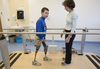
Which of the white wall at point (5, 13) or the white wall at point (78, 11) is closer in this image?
the white wall at point (78, 11)

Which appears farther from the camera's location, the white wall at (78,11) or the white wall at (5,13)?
the white wall at (5,13)

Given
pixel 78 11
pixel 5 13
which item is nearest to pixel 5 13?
pixel 5 13

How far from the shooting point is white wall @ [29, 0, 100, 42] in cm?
343

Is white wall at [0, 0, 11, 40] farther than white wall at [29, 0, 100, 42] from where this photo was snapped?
Yes

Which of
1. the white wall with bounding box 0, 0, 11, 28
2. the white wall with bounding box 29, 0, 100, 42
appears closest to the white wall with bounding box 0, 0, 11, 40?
the white wall with bounding box 0, 0, 11, 28

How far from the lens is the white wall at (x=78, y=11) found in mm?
3428

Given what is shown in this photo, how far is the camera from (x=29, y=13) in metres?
3.83

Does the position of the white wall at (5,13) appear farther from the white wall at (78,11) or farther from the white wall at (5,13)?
the white wall at (78,11)

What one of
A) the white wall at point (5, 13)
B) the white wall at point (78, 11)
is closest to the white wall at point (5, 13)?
the white wall at point (5, 13)

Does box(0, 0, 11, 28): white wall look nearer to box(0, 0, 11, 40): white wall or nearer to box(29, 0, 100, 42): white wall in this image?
box(0, 0, 11, 40): white wall

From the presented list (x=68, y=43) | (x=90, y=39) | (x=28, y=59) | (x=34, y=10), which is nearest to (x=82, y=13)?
(x=90, y=39)

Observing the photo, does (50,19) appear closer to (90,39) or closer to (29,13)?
(29,13)

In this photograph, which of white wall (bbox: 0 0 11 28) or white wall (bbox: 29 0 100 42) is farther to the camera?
white wall (bbox: 0 0 11 28)

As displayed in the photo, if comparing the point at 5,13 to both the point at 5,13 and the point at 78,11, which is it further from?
the point at 78,11
